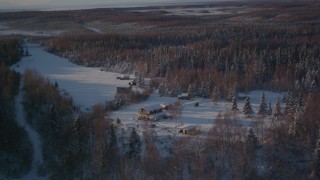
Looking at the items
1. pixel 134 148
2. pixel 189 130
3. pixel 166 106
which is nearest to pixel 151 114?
pixel 166 106

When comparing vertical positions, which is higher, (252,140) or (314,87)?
(252,140)

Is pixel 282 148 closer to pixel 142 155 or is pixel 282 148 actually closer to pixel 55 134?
pixel 142 155

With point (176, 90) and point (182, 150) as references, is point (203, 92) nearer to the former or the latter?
point (176, 90)

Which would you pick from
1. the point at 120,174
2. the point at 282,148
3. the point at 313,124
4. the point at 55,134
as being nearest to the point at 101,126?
the point at 55,134

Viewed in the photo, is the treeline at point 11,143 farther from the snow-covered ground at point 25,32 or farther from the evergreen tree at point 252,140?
the snow-covered ground at point 25,32

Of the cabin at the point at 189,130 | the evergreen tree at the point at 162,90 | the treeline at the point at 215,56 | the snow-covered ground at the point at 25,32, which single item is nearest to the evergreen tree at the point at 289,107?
the cabin at the point at 189,130

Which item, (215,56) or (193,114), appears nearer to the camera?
(193,114)

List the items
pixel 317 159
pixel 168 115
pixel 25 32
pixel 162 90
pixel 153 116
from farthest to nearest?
pixel 25 32 → pixel 162 90 → pixel 168 115 → pixel 153 116 → pixel 317 159

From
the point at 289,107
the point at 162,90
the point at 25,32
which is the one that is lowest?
the point at 162,90
